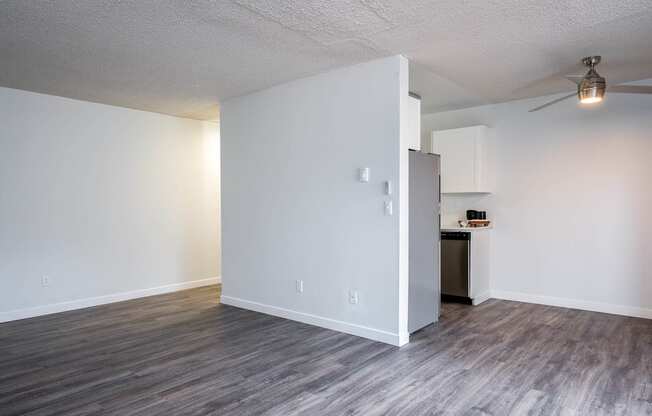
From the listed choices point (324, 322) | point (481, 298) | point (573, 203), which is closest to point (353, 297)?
point (324, 322)

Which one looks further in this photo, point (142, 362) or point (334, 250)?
point (334, 250)

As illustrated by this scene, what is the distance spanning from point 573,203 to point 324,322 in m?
3.29

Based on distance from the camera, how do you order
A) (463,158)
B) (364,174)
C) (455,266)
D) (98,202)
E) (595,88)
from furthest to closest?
(463,158)
(98,202)
(455,266)
(364,174)
(595,88)

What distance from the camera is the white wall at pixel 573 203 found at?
177 inches

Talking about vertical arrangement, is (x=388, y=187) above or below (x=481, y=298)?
above

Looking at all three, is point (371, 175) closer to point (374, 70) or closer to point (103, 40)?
point (374, 70)

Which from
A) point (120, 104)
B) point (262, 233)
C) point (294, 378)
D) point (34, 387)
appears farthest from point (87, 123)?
point (294, 378)

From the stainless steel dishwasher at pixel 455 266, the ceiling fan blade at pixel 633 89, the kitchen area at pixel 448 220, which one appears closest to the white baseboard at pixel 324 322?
the kitchen area at pixel 448 220

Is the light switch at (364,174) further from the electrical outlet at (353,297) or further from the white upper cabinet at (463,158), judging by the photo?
the white upper cabinet at (463,158)

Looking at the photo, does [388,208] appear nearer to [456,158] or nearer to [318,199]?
[318,199]

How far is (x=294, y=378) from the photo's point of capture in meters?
2.95

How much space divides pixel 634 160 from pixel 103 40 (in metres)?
5.37

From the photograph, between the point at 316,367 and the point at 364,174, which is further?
the point at 364,174

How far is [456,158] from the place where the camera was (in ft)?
18.4
